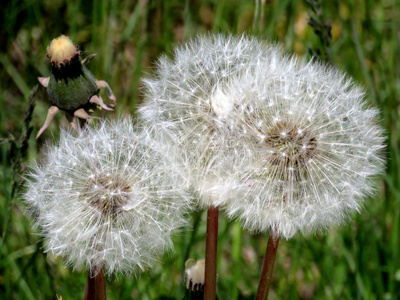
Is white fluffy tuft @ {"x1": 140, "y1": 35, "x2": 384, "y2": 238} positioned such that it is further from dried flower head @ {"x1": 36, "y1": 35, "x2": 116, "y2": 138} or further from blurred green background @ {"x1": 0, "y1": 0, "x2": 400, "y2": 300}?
blurred green background @ {"x1": 0, "y1": 0, "x2": 400, "y2": 300}

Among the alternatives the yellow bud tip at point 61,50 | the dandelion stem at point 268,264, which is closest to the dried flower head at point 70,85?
the yellow bud tip at point 61,50

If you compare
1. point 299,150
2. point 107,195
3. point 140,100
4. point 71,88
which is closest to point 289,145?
point 299,150

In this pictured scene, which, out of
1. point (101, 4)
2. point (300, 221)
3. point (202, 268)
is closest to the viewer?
point (300, 221)

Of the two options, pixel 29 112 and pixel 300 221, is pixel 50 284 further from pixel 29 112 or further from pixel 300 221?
pixel 300 221

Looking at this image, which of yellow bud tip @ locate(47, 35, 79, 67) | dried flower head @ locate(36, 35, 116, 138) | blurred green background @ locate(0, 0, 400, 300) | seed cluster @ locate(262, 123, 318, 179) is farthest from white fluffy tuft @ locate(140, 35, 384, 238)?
blurred green background @ locate(0, 0, 400, 300)

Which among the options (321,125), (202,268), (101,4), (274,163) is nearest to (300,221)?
(274,163)

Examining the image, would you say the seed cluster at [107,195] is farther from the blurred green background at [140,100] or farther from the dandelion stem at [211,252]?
the blurred green background at [140,100]
